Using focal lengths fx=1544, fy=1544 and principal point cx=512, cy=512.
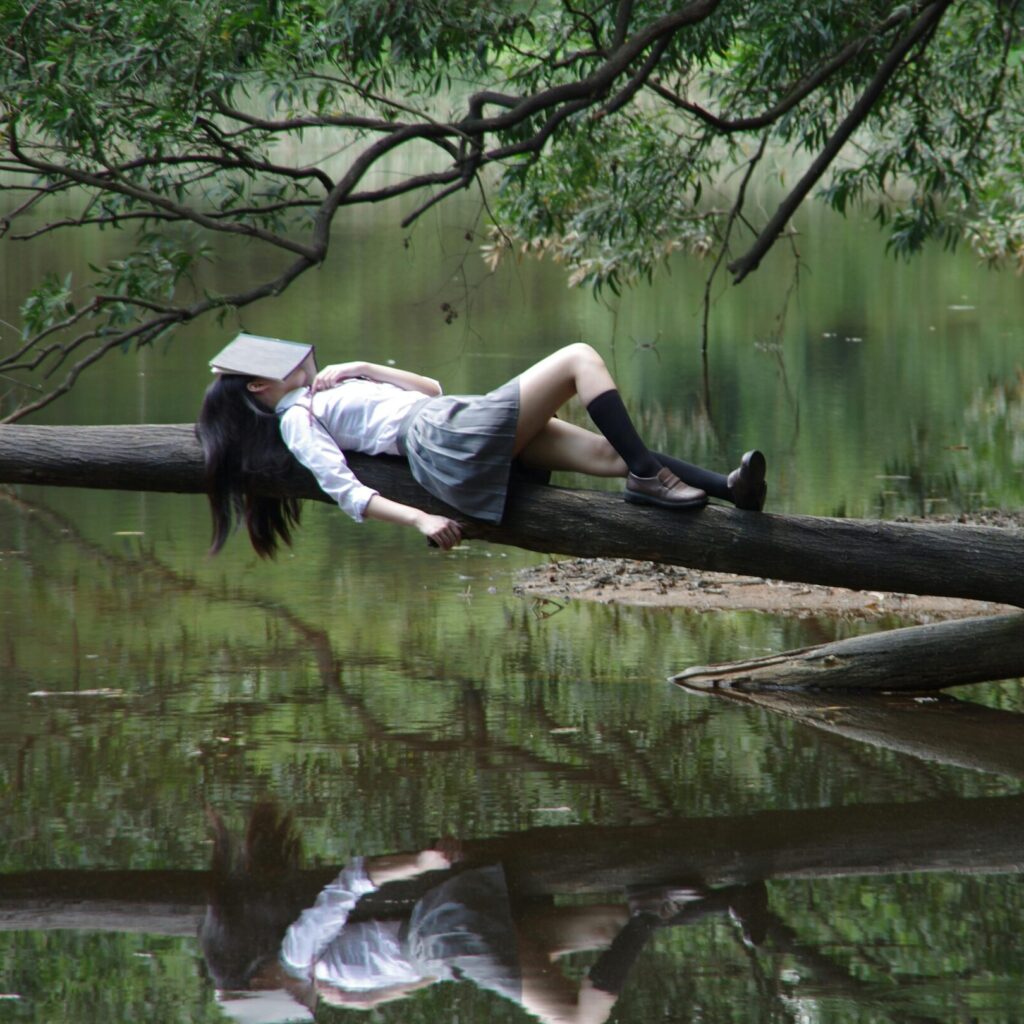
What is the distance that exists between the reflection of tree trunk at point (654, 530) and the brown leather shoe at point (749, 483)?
0.05 metres

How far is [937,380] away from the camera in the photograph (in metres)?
17.5

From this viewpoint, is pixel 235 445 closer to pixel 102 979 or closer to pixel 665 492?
pixel 665 492

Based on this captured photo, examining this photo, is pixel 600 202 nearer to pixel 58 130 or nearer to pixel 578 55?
pixel 578 55

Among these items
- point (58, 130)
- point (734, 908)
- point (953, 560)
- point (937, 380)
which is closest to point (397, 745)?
point (734, 908)

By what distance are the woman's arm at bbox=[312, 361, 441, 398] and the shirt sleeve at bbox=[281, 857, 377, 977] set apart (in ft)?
6.26

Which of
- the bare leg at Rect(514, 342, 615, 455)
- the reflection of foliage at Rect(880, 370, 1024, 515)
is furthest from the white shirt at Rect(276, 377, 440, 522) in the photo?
the reflection of foliage at Rect(880, 370, 1024, 515)

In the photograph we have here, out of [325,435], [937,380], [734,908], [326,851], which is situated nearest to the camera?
[734,908]

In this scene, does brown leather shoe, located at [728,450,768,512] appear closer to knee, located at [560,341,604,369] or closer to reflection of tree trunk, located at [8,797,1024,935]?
knee, located at [560,341,604,369]

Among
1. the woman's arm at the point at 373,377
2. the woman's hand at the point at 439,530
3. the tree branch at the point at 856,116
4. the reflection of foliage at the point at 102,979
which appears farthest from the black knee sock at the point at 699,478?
the tree branch at the point at 856,116

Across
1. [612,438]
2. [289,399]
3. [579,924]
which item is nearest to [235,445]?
[289,399]

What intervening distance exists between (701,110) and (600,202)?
2.41m

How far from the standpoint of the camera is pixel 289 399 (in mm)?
5688

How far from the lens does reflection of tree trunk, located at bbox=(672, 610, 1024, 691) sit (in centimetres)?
630

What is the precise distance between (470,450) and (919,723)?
2.18m
